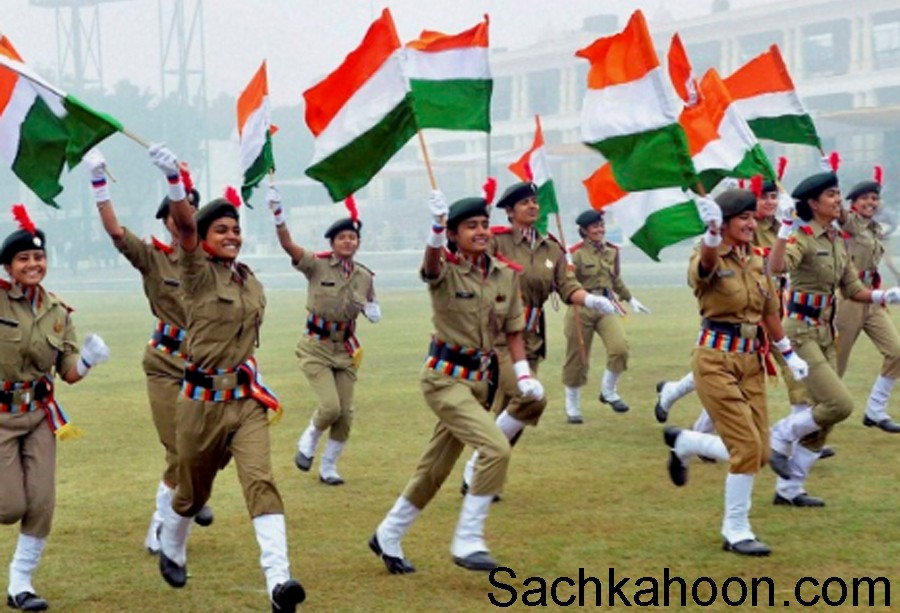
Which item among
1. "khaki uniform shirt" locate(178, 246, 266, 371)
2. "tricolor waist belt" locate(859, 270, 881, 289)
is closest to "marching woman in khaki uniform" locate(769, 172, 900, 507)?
"tricolor waist belt" locate(859, 270, 881, 289)

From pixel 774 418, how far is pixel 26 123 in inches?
295

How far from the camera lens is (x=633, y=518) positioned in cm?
838

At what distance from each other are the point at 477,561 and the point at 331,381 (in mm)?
3373

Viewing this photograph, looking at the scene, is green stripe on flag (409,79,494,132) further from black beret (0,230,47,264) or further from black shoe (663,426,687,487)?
black beret (0,230,47,264)

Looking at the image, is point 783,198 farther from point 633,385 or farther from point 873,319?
point 633,385

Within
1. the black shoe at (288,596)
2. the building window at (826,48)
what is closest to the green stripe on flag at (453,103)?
the black shoe at (288,596)

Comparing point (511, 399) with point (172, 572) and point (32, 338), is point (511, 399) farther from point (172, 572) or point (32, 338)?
point (32, 338)

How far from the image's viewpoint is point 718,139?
8.67 m

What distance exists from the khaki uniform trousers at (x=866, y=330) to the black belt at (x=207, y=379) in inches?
237

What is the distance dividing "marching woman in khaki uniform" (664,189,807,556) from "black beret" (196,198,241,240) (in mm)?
2542

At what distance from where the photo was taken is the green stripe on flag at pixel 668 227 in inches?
330

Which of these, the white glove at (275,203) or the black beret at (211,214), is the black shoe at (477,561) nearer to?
the black beret at (211,214)

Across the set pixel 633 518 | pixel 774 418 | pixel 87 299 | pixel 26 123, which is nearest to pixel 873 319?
pixel 774 418

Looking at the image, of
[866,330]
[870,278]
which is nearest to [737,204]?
[870,278]
